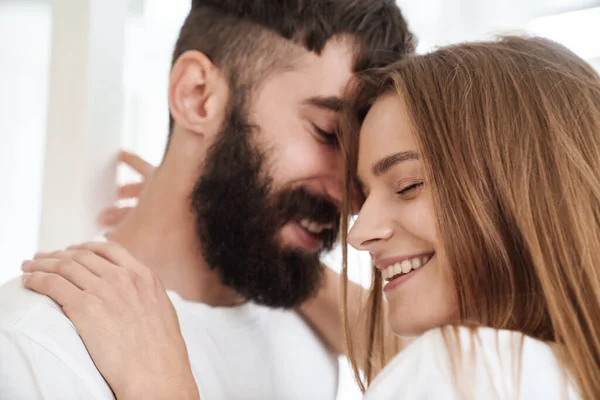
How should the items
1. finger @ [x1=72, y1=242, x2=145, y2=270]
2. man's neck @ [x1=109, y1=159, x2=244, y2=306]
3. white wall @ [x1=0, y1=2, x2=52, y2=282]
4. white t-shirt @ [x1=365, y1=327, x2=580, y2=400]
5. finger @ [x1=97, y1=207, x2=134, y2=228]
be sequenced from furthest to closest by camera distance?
white wall @ [x1=0, y1=2, x2=52, y2=282]
finger @ [x1=97, y1=207, x2=134, y2=228]
man's neck @ [x1=109, y1=159, x2=244, y2=306]
finger @ [x1=72, y1=242, x2=145, y2=270]
white t-shirt @ [x1=365, y1=327, x2=580, y2=400]

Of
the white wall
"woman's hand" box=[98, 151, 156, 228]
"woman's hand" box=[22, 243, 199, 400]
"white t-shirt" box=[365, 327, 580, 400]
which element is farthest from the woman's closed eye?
the white wall

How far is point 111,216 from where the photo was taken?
1.50 meters

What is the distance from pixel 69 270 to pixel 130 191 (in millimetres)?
493

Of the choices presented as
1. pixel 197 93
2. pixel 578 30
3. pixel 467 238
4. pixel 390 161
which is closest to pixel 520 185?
pixel 467 238

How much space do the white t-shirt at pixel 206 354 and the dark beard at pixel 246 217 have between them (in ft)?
0.27

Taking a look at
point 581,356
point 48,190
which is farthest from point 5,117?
point 581,356

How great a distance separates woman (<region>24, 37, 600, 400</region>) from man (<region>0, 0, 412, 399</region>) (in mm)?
185

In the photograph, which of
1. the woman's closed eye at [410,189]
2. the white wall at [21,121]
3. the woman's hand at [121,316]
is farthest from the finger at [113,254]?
the white wall at [21,121]

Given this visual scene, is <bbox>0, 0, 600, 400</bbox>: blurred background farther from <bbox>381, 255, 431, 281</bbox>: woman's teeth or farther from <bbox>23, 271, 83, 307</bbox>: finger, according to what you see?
<bbox>23, 271, 83, 307</bbox>: finger

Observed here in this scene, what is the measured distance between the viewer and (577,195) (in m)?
0.92

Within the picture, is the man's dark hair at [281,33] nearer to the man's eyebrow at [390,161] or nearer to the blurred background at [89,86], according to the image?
the blurred background at [89,86]

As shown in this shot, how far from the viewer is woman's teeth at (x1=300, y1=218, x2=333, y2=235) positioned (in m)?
1.37

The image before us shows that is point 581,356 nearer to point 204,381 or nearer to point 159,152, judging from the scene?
point 204,381

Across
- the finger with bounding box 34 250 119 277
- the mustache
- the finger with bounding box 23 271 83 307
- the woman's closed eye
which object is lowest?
the finger with bounding box 23 271 83 307
